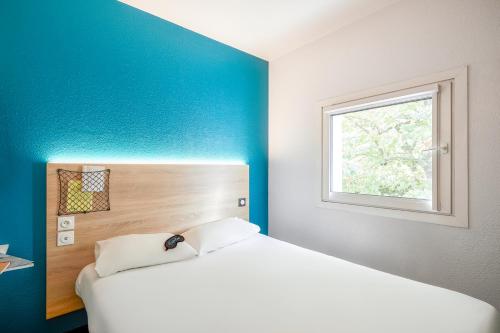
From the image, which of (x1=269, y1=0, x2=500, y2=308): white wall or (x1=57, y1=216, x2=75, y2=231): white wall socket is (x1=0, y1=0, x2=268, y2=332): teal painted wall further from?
(x1=269, y1=0, x2=500, y2=308): white wall

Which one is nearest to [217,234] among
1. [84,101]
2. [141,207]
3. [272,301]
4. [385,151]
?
[141,207]

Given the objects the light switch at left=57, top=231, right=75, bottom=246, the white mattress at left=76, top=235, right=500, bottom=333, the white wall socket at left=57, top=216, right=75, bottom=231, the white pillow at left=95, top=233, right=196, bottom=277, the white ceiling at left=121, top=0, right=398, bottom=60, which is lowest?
the white mattress at left=76, top=235, right=500, bottom=333

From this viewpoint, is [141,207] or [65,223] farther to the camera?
[141,207]

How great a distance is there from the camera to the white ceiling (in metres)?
1.98

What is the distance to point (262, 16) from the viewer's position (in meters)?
2.15

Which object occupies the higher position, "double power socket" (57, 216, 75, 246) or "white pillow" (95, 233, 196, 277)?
"double power socket" (57, 216, 75, 246)

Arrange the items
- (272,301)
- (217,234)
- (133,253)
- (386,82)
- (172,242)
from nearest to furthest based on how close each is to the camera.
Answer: (272,301) < (133,253) < (172,242) < (386,82) < (217,234)

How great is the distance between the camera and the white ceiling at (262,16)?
198 centimetres

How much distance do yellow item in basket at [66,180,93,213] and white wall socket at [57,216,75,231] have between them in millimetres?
52

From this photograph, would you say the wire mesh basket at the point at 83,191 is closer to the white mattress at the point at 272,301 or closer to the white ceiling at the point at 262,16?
the white mattress at the point at 272,301

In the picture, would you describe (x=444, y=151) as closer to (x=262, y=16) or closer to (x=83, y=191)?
(x=262, y=16)

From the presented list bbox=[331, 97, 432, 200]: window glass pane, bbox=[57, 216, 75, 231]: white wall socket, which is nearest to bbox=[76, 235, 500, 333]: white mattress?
bbox=[57, 216, 75, 231]: white wall socket

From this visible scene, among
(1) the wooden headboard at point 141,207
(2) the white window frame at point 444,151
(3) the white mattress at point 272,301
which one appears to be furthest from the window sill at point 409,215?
(1) the wooden headboard at point 141,207

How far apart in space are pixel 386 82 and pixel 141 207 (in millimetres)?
2225
